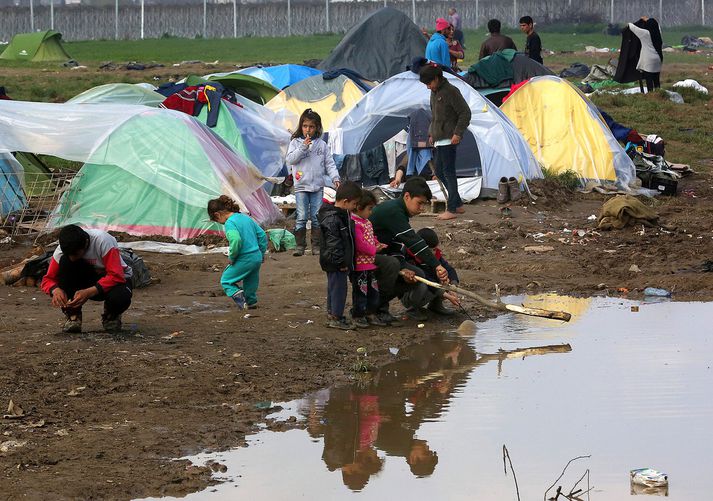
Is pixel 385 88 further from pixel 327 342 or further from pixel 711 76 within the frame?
A: pixel 711 76

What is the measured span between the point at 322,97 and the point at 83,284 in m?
12.3

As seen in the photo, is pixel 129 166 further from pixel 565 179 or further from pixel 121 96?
pixel 565 179

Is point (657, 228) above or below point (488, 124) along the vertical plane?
below

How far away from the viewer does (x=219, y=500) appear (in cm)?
570

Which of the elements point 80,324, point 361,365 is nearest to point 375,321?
point 361,365

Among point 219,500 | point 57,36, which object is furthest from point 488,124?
point 57,36

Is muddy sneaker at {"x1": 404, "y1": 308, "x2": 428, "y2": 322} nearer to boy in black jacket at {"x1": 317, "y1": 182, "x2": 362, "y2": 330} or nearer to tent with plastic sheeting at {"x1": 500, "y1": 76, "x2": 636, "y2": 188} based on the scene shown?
boy in black jacket at {"x1": 317, "y1": 182, "x2": 362, "y2": 330}

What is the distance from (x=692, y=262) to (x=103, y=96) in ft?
33.6

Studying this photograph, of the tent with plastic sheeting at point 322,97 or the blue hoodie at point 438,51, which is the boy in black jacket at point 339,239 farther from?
the tent with plastic sheeting at point 322,97

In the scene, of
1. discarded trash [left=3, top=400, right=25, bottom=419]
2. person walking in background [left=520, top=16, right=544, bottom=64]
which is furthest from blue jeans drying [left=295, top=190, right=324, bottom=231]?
person walking in background [left=520, top=16, right=544, bottom=64]

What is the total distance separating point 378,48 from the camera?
87.0ft

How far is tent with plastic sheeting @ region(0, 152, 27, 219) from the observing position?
14.5m

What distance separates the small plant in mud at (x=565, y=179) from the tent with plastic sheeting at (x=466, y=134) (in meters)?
0.25

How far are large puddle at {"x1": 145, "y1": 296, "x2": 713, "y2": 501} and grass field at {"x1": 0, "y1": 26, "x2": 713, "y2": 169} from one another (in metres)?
12.0
